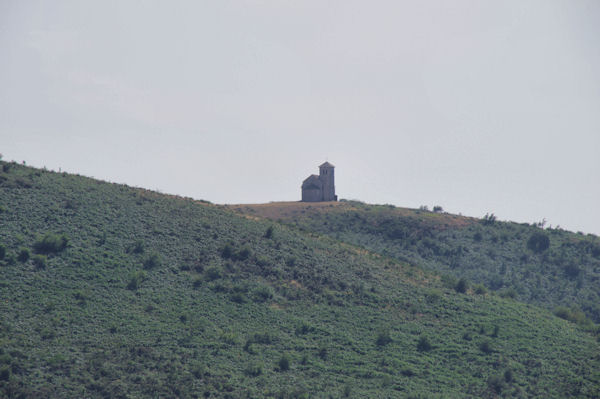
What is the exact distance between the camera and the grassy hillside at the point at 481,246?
7381 cm

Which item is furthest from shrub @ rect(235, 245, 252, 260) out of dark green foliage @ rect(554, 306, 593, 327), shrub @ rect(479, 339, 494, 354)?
dark green foliage @ rect(554, 306, 593, 327)

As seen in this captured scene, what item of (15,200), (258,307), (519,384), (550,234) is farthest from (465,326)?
(550,234)

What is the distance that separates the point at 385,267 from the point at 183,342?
28633 millimetres

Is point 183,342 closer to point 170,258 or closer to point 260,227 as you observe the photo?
point 170,258

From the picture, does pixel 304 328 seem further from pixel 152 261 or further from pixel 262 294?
pixel 152 261

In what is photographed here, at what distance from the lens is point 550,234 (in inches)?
3716

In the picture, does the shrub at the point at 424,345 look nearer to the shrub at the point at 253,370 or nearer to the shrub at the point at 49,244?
the shrub at the point at 253,370

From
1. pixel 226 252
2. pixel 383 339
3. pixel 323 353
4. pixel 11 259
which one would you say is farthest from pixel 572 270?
pixel 11 259

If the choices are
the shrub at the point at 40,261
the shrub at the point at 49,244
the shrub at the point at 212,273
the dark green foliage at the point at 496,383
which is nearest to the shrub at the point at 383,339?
the dark green foliage at the point at 496,383

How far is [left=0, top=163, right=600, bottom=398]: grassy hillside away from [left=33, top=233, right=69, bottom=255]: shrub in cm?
13

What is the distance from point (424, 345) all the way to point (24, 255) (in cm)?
3189

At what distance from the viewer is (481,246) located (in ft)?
282

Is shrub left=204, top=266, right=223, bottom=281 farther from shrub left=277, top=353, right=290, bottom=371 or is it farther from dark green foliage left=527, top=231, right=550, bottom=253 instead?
dark green foliage left=527, top=231, right=550, bottom=253

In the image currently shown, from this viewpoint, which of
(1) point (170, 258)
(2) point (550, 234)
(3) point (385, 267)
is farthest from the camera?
(2) point (550, 234)
